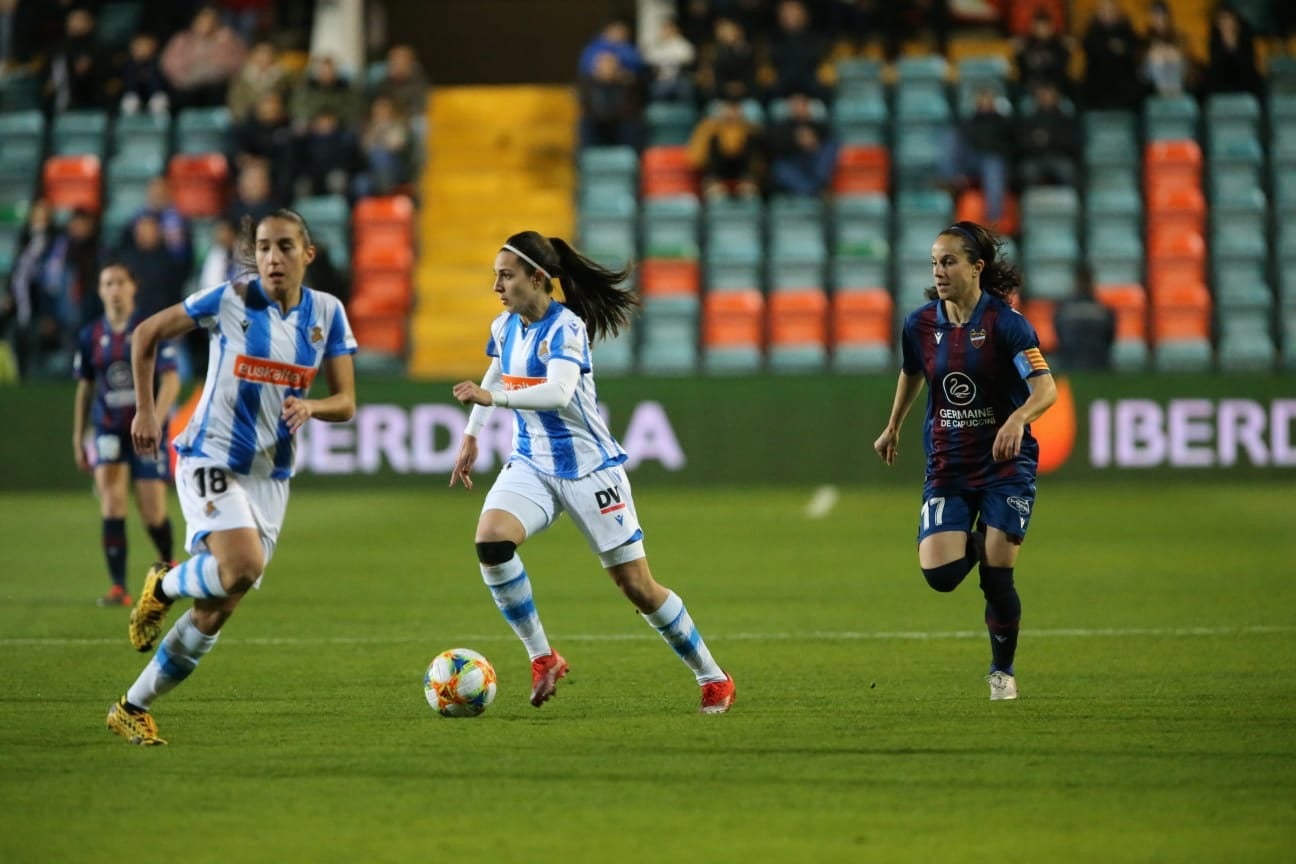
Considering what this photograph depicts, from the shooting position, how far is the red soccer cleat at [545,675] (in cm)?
838

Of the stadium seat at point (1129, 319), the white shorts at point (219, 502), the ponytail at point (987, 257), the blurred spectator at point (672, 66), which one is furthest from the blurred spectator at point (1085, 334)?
the white shorts at point (219, 502)

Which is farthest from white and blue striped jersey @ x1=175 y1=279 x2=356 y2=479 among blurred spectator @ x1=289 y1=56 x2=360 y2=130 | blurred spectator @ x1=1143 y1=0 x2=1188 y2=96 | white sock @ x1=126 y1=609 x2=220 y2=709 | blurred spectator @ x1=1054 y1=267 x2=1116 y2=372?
blurred spectator @ x1=1143 y1=0 x2=1188 y2=96

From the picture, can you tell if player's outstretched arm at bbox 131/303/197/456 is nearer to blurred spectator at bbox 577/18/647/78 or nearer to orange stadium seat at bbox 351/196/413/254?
orange stadium seat at bbox 351/196/413/254

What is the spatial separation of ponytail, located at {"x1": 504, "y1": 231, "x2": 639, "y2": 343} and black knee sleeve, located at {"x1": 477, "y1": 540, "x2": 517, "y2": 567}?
3.25ft

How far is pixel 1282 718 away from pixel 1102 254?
53.0 feet

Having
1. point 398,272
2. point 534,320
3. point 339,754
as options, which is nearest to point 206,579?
point 339,754

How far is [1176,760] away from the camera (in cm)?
721

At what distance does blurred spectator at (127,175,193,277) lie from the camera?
21984mm

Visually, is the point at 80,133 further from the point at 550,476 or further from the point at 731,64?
the point at 550,476

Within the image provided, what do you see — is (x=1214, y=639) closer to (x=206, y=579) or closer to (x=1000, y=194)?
(x=206, y=579)

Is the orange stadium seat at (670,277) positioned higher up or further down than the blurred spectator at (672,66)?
further down

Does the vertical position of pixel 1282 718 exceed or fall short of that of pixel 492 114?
it falls short

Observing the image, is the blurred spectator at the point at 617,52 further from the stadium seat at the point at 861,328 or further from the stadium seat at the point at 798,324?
the stadium seat at the point at 861,328

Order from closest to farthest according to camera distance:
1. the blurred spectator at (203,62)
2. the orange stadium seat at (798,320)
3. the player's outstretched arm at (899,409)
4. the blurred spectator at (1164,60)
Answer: the player's outstretched arm at (899,409) < the orange stadium seat at (798,320) < the blurred spectator at (1164,60) < the blurred spectator at (203,62)
